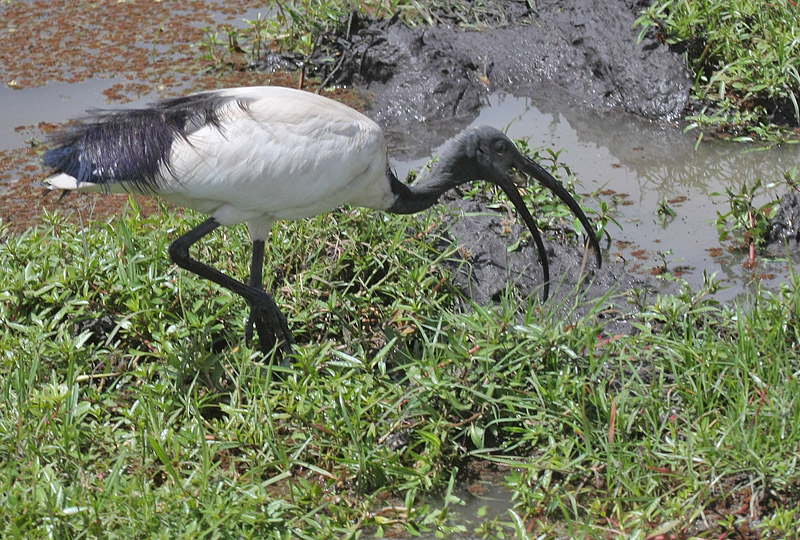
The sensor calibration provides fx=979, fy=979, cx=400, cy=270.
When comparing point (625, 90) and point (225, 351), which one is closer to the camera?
point (225, 351)

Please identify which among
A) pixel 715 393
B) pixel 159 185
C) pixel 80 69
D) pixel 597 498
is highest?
pixel 159 185

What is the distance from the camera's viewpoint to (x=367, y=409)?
356cm

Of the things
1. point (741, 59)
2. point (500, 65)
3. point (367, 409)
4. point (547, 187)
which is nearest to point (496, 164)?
point (547, 187)

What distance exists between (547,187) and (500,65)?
321 centimetres

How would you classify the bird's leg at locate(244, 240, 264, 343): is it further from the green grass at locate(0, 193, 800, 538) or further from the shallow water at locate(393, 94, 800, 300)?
the shallow water at locate(393, 94, 800, 300)

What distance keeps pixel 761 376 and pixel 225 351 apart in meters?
2.09

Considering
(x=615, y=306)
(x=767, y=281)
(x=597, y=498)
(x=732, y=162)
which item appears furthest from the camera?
(x=732, y=162)

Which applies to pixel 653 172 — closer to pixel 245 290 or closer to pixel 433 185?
pixel 433 185

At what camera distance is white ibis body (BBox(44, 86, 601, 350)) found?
11.9ft

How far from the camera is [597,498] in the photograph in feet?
10.6

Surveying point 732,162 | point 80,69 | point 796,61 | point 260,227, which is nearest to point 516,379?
point 260,227

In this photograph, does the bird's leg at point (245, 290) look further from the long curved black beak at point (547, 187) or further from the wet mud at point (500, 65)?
the wet mud at point (500, 65)

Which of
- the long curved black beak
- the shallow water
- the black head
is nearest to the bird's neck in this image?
the black head

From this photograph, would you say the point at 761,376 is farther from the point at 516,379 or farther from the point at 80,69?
the point at 80,69
